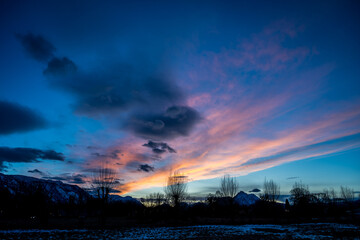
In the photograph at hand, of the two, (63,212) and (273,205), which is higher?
(273,205)

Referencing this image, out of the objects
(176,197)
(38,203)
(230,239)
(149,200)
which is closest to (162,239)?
(230,239)

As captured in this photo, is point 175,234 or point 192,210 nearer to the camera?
point 175,234

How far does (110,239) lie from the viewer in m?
20.3

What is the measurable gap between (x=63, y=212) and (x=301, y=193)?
575 feet

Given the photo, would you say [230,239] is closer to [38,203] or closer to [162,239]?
[162,239]

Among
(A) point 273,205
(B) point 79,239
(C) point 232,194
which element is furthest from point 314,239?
(A) point 273,205

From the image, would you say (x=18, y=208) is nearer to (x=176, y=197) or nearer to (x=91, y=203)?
(x=91, y=203)

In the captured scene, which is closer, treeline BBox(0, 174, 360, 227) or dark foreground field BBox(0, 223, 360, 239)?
dark foreground field BBox(0, 223, 360, 239)

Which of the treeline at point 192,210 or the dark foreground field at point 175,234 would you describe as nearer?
the dark foreground field at point 175,234

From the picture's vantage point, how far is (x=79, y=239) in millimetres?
20047

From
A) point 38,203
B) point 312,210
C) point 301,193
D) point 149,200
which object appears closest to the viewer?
point 38,203

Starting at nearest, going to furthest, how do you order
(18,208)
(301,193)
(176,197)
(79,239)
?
(79,239), (176,197), (301,193), (18,208)

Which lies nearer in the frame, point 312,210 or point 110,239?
point 110,239

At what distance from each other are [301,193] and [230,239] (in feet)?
321
